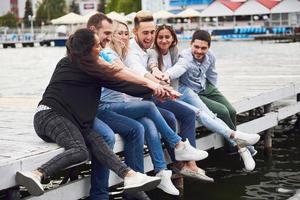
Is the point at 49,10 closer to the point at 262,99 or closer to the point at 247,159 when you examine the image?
the point at 262,99

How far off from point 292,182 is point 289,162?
3.84 feet

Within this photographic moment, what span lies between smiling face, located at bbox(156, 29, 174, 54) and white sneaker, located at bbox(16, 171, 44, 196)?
93.6 inches

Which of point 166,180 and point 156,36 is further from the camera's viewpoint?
point 156,36

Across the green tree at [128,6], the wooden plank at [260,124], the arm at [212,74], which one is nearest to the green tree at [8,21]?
the green tree at [128,6]

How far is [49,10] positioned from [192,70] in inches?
4279

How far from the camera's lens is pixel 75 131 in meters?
4.88

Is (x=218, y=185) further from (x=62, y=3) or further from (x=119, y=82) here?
(x=62, y=3)

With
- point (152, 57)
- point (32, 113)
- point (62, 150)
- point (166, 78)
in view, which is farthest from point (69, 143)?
point (32, 113)

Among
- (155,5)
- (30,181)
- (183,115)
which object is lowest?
(30,181)

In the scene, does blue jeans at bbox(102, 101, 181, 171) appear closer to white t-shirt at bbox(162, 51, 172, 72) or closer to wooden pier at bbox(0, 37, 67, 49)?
white t-shirt at bbox(162, 51, 172, 72)

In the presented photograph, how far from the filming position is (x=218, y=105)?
6.93 metres

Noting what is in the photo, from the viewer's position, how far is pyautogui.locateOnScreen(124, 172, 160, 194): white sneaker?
4902 millimetres

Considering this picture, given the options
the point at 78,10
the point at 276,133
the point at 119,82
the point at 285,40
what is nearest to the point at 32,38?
the point at 285,40

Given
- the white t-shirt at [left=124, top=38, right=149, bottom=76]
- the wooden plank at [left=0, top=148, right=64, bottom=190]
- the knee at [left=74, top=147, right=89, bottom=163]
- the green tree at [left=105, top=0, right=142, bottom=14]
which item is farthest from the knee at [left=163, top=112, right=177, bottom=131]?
the green tree at [left=105, top=0, right=142, bottom=14]
